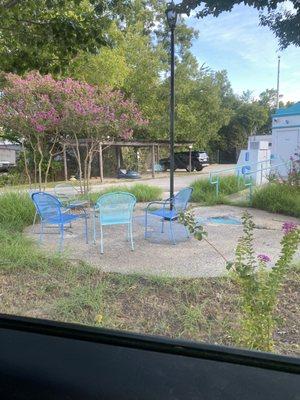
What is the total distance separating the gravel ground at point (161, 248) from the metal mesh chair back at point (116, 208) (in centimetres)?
39

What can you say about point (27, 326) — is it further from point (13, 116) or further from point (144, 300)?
point (13, 116)

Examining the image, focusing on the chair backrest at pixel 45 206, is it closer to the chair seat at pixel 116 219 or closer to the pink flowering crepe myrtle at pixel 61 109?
the chair seat at pixel 116 219

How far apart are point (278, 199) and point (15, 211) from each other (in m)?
5.34

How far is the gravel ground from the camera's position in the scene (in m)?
4.94

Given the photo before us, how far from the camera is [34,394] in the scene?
3.37 ft

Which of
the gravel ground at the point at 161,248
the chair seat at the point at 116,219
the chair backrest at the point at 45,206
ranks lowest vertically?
the gravel ground at the point at 161,248

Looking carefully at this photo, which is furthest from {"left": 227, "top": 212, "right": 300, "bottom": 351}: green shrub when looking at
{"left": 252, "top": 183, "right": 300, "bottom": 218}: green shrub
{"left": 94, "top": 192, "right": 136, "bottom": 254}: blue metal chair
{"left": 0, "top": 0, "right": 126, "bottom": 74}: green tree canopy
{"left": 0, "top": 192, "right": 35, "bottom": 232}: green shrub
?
{"left": 252, "top": 183, "right": 300, "bottom": 218}: green shrub

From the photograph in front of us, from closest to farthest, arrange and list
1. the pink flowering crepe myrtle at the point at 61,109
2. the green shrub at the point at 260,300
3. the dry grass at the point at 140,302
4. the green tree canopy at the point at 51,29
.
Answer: the green shrub at the point at 260,300
the dry grass at the point at 140,302
the green tree canopy at the point at 51,29
the pink flowering crepe myrtle at the point at 61,109

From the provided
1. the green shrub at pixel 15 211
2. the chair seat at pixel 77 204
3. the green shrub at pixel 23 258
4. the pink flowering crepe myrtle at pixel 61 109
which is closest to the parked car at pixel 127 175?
the pink flowering crepe myrtle at pixel 61 109

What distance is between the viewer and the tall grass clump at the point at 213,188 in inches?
447

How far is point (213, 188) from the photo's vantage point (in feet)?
39.4

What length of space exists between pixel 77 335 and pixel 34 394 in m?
0.26

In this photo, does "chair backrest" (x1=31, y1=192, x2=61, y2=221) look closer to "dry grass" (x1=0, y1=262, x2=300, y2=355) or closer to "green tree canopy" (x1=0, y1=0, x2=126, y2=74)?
"dry grass" (x1=0, y1=262, x2=300, y2=355)

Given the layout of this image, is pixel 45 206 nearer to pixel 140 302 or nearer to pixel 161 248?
pixel 161 248
